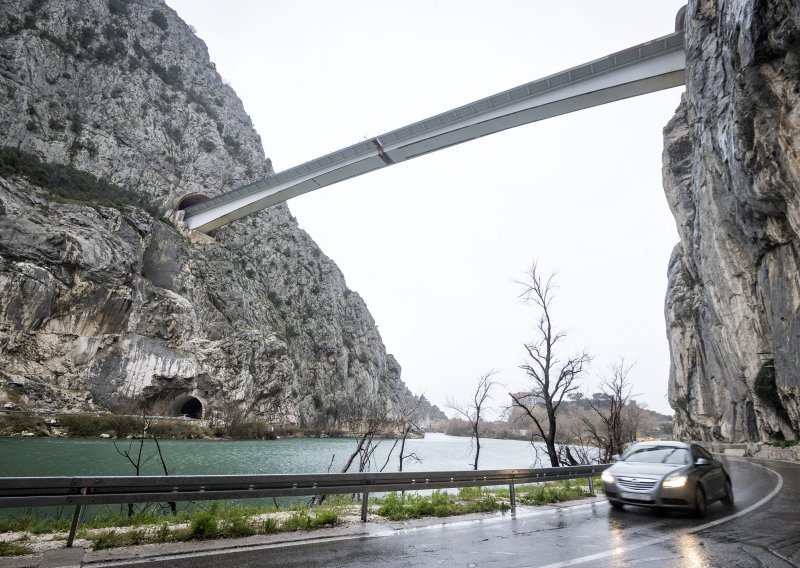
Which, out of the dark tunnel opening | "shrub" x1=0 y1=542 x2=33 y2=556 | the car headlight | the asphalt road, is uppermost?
the dark tunnel opening

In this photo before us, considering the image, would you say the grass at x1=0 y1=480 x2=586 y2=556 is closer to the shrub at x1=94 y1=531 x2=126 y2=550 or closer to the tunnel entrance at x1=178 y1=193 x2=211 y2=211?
the shrub at x1=94 y1=531 x2=126 y2=550

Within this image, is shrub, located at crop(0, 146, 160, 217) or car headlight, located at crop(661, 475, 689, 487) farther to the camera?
shrub, located at crop(0, 146, 160, 217)

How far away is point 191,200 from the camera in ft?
197

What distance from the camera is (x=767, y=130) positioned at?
15672mm

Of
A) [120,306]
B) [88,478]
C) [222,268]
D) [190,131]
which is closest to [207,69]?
[190,131]

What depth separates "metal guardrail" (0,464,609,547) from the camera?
13.3 ft

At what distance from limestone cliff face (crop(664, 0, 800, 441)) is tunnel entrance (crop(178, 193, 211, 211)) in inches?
2295

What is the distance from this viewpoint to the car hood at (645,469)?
757 centimetres

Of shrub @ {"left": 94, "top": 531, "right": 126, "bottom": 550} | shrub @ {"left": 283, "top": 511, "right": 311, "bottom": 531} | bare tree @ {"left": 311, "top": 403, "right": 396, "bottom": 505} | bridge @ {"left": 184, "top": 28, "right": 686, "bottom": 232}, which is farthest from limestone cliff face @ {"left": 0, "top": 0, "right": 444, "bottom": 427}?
shrub @ {"left": 283, "top": 511, "right": 311, "bottom": 531}

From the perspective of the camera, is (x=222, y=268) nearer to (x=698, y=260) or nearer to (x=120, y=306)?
(x=120, y=306)

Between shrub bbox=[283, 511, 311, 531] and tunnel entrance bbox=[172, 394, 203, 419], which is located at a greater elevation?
tunnel entrance bbox=[172, 394, 203, 419]

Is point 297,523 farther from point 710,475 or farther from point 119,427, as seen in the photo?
point 119,427

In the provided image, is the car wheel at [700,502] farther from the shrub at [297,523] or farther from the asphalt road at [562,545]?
the shrub at [297,523]

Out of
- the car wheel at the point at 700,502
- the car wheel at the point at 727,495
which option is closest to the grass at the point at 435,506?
the car wheel at the point at 700,502
